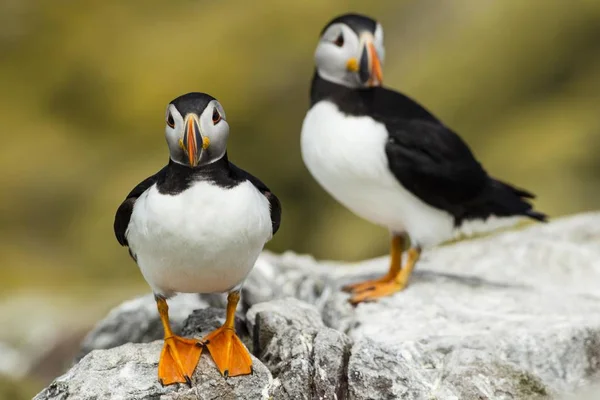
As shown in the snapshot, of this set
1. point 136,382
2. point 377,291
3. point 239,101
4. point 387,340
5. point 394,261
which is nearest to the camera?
point 136,382

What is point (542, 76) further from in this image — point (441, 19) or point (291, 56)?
point (291, 56)

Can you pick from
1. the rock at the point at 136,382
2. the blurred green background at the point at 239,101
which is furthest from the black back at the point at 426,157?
the blurred green background at the point at 239,101

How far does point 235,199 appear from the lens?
348 cm

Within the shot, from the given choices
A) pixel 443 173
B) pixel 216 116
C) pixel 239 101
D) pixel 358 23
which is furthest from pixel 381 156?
pixel 239 101

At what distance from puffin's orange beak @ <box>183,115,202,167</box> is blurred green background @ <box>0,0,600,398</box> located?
4.90m

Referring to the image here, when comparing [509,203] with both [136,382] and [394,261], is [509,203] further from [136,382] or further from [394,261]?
[136,382]

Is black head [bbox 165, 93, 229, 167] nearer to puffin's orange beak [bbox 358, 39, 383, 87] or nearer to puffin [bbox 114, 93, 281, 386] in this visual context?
puffin [bbox 114, 93, 281, 386]

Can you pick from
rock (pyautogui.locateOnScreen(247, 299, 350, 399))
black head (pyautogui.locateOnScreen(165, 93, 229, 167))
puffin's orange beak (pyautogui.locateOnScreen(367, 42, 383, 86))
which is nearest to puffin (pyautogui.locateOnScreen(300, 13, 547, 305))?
puffin's orange beak (pyautogui.locateOnScreen(367, 42, 383, 86))

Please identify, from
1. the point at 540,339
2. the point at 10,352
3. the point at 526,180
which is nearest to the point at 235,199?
the point at 540,339

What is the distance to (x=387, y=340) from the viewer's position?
435cm

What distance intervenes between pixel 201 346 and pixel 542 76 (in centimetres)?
708

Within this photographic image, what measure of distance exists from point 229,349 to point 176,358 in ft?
0.68

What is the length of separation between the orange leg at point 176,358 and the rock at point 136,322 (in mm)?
975

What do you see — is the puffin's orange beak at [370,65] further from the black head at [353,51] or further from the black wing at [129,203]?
the black wing at [129,203]
